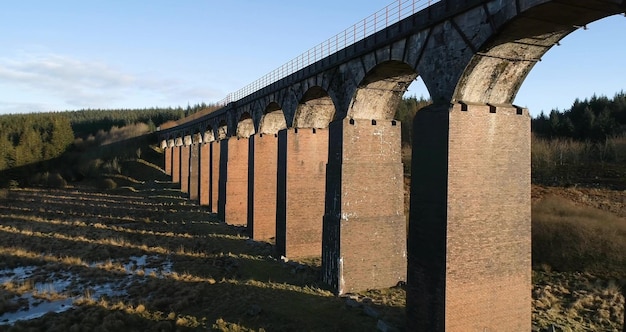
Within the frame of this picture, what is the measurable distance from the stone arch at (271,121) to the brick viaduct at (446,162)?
263 inches

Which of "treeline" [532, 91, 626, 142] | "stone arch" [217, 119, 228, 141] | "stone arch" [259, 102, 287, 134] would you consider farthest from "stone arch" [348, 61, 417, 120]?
"treeline" [532, 91, 626, 142]

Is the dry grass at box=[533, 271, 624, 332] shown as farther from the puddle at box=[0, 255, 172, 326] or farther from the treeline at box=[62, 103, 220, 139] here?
the treeline at box=[62, 103, 220, 139]

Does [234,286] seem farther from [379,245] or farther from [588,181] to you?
[588,181]

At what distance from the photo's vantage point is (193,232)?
2355 cm

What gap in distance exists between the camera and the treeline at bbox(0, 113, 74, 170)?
53075 millimetres

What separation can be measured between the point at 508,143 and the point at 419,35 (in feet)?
12.1

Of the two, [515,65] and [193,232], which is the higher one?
[515,65]

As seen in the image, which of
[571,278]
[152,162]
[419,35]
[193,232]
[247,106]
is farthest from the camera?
[152,162]

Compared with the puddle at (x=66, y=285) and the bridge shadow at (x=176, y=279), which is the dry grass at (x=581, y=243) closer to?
the bridge shadow at (x=176, y=279)

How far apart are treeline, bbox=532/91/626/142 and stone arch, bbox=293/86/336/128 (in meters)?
39.0

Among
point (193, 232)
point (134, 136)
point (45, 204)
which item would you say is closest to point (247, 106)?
point (193, 232)

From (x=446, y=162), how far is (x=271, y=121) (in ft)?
48.3

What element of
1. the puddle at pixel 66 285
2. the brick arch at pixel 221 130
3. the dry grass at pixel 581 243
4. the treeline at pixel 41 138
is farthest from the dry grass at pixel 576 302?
the treeline at pixel 41 138

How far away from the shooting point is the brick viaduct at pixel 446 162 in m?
9.27
